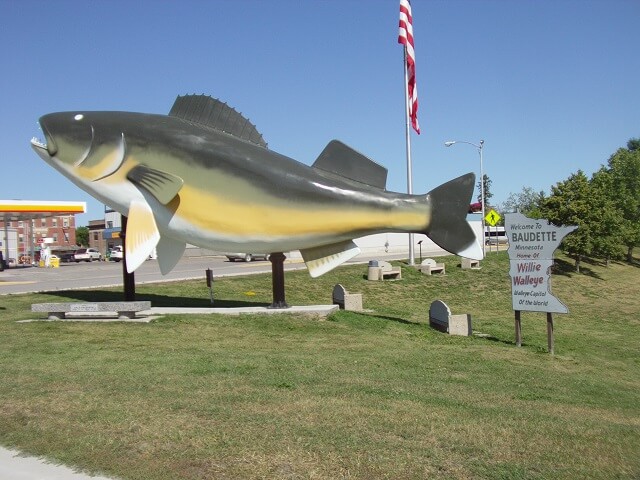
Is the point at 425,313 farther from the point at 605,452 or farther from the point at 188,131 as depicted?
the point at 605,452

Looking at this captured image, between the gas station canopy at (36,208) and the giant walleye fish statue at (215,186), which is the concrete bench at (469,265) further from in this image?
the gas station canopy at (36,208)

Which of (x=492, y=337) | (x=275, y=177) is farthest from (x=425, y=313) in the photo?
(x=275, y=177)

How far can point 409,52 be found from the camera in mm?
23250

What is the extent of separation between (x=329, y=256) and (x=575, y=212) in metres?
26.4

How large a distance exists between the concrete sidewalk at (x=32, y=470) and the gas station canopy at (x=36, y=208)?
3235 cm

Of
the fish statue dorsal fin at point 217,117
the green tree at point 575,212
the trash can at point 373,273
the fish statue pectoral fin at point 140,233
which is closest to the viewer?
the fish statue pectoral fin at point 140,233

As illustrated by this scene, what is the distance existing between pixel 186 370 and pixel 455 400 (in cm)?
313

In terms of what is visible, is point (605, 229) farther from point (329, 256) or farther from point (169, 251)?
point (169, 251)

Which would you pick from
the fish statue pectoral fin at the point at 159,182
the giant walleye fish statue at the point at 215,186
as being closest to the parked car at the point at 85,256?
the giant walleye fish statue at the point at 215,186

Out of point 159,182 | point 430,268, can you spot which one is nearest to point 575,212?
point 430,268

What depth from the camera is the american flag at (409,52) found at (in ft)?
74.2

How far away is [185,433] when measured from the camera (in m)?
4.88

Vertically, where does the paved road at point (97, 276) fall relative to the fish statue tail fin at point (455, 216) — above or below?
below

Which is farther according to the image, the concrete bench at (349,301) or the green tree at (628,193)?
the green tree at (628,193)
